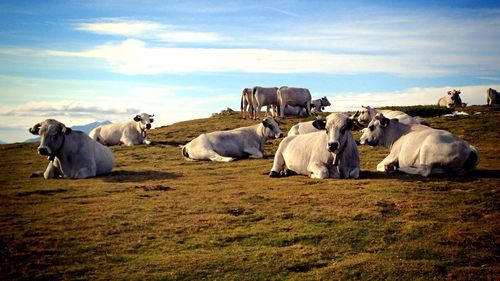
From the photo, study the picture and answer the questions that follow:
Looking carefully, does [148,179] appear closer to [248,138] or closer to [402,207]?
[248,138]

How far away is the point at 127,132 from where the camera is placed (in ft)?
97.3

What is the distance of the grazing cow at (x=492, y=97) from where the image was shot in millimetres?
55156

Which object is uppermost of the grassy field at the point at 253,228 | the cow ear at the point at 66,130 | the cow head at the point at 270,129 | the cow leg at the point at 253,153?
the cow ear at the point at 66,130

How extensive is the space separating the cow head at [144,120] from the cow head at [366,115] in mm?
11902

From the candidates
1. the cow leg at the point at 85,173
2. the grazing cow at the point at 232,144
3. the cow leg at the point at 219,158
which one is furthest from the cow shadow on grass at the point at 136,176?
the grazing cow at the point at 232,144

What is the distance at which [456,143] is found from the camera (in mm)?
14305

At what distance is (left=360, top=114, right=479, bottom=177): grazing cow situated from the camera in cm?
1419

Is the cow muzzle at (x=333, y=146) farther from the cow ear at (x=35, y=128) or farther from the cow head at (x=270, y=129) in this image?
the cow ear at (x=35, y=128)

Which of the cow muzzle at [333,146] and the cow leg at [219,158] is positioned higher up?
the cow muzzle at [333,146]

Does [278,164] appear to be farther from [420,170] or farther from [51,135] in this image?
[51,135]

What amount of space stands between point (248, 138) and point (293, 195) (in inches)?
384

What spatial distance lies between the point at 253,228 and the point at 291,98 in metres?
29.6

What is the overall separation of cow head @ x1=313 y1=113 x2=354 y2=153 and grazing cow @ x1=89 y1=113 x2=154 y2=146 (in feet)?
52.2

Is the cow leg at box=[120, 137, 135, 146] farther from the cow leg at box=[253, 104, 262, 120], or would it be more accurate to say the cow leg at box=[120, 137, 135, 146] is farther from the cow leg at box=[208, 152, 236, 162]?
the cow leg at box=[253, 104, 262, 120]
